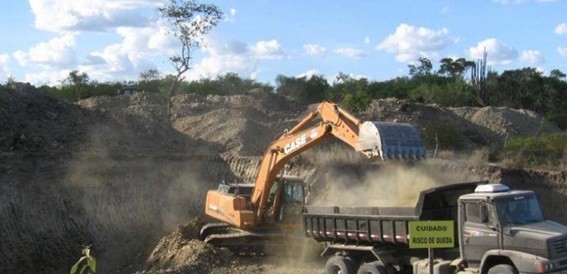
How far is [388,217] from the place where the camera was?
524 inches

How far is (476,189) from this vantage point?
12.8 metres

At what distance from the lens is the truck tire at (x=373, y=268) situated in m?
13.6

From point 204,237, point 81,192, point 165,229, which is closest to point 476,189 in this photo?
point 204,237

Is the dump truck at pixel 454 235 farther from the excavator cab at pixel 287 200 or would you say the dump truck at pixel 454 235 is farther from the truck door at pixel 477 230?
the excavator cab at pixel 287 200

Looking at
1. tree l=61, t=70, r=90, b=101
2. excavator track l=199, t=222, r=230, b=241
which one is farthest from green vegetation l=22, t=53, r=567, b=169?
excavator track l=199, t=222, r=230, b=241

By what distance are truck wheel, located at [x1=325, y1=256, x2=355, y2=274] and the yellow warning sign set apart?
8.94 feet

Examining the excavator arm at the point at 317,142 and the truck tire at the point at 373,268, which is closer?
the truck tire at the point at 373,268

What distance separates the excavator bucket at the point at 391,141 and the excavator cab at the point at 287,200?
13.7 feet

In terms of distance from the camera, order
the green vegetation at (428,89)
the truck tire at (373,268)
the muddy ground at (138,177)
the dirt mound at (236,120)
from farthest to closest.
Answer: the green vegetation at (428,89) < the dirt mound at (236,120) < the muddy ground at (138,177) < the truck tire at (373,268)

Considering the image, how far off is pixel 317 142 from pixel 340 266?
9.95 feet

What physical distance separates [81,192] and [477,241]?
52.1 feet

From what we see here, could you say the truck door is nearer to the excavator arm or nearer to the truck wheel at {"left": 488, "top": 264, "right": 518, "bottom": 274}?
the truck wheel at {"left": 488, "top": 264, "right": 518, "bottom": 274}

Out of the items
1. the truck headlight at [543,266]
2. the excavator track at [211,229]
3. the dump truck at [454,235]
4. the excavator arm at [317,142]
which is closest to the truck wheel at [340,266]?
the dump truck at [454,235]

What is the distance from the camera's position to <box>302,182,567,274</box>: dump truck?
38.2 feet
